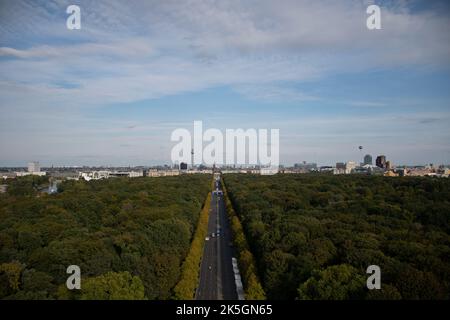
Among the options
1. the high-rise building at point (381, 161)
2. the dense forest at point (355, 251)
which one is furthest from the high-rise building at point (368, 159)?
the dense forest at point (355, 251)

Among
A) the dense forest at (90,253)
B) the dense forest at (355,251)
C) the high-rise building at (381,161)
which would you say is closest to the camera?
the dense forest at (355,251)

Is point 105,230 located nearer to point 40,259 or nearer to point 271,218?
point 40,259

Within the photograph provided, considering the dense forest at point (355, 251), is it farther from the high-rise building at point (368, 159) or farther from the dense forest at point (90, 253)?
the high-rise building at point (368, 159)

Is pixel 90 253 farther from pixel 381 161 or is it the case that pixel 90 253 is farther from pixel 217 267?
pixel 381 161

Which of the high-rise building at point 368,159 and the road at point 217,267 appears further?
the high-rise building at point 368,159

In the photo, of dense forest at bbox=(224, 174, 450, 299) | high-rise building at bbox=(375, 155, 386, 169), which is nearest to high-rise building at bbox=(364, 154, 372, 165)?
high-rise building at bbox=(375, 155, 386, 169)

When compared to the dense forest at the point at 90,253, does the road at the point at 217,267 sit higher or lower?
lower
